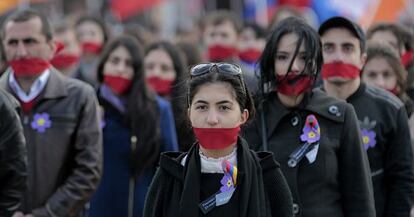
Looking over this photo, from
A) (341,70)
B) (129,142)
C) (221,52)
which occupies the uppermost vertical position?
(341,70)

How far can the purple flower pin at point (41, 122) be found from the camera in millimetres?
6652

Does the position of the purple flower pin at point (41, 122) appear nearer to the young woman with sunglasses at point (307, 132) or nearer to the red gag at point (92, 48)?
the young woman with sunglasses at point (307, 132)

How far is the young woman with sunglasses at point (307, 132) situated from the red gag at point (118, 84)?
2482 millimetres

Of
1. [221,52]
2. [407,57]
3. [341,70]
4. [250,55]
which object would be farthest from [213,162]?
[250,55]

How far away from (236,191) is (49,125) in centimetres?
228

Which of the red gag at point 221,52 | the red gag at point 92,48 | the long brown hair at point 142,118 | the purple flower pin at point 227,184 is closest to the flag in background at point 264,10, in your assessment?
the red gag at point 92,48

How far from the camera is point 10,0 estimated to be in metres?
16.1

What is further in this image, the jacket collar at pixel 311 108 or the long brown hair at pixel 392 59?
the long brown hair at pixel 392 59

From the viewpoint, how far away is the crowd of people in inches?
191

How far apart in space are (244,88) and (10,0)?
1178 centimetres

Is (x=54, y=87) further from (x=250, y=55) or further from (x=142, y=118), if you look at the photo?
(x=250, y=55)

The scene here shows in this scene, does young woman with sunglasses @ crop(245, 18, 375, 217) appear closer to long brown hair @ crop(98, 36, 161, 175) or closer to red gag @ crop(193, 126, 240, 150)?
red gag @ crop(193, 126, 240, 150)

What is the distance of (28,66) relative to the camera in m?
6.84

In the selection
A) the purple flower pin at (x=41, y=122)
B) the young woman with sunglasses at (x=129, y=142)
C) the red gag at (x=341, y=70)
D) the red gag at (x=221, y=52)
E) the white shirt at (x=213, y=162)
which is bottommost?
the young woman with sunglasses at (x=129, y=142)
